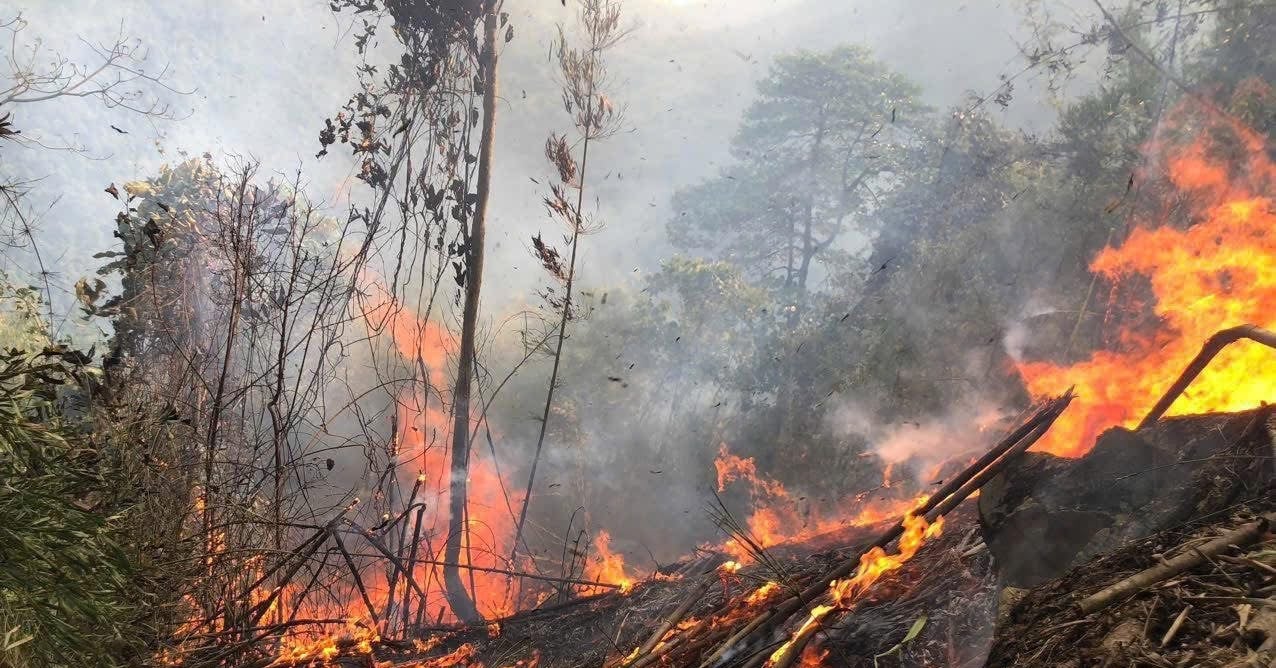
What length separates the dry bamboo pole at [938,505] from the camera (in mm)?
4227

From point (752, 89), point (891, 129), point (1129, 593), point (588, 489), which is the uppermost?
point (752, 89)

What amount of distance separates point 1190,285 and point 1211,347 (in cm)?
1025

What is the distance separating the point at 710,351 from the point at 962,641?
25.8 m

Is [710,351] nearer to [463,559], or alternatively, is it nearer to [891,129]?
[891,129]

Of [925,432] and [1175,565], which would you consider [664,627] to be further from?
[925,432]

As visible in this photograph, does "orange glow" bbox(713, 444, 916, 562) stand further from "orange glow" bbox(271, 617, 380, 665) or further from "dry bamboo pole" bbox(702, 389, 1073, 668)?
"orange glow" bbox(271, 617, 380, 665)

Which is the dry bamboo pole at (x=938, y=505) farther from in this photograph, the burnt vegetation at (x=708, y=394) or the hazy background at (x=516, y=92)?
the hazy background at (x=516, y=92)

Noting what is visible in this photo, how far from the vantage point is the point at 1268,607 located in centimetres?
225

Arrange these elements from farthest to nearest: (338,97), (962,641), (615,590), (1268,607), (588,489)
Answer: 1. (338,97)
2. (588,489)
3. (615,590)
4. (962,641)
5. (1268,607)

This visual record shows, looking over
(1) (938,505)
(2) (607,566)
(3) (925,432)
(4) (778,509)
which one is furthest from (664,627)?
(4) (778,509)

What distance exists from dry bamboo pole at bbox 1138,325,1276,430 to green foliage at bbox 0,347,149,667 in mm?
6210

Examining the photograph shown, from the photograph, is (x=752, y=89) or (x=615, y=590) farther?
(x=752, y=89)

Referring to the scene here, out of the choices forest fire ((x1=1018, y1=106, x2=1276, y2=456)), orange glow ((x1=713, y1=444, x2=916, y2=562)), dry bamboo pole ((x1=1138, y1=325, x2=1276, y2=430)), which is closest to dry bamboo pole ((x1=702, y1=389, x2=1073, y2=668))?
dry bamboo pole ((x1=1138, y1=325, x2=1276, y2=430))

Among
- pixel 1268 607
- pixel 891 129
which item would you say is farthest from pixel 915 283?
pixel 1268 607
